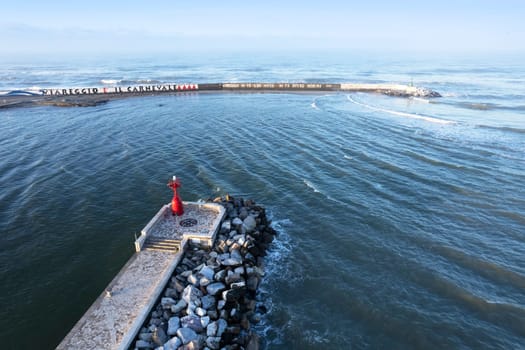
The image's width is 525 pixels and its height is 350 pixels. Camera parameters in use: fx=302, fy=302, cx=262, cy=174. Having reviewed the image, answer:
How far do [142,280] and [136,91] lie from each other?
75.9m

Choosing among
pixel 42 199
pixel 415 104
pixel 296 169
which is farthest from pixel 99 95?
pixel 415 104

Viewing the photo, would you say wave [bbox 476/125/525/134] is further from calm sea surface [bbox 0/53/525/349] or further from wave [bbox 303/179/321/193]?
wave [bbox 303/179/321/193]

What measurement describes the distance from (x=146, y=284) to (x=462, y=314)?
55.5 ft

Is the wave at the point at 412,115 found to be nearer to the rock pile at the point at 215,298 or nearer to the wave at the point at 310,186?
the wave at the point at 310,186

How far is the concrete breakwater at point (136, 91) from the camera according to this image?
6631 cm

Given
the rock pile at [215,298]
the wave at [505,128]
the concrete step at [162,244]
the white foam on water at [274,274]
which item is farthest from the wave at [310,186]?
the wave at [505,128]

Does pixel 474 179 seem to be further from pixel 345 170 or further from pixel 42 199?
pixel 42 199

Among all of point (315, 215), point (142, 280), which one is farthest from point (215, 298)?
point (315, 215)

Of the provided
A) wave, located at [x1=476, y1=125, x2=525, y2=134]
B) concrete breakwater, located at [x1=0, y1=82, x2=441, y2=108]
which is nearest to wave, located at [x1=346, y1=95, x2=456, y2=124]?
wave, located at [x1=476, y1=125, x2=525, y2=134]

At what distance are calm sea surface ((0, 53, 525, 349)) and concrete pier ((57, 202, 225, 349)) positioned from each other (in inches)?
88.8

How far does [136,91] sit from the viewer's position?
81.1m

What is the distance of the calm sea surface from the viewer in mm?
15805

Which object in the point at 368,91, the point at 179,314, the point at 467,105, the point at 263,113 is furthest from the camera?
the point at 368,91

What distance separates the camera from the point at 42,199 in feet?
86.3
